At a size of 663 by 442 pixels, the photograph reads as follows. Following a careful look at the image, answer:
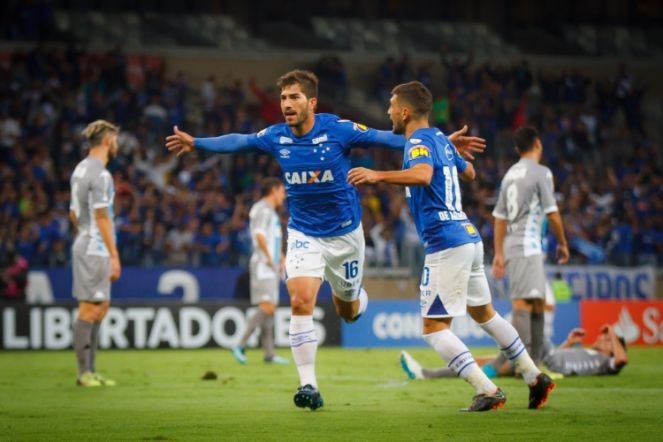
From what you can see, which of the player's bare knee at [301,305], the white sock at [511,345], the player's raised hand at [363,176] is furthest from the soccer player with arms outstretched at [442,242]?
the player's bare knee at [301,305]

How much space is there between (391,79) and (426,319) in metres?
26.8

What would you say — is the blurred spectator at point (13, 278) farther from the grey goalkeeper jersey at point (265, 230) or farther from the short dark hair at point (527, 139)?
the short dark hair at point (527, 139)

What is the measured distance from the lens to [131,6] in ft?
122

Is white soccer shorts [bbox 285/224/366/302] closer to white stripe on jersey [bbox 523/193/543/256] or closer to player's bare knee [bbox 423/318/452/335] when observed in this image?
player's bare knee [bbox 423/318/452/335]

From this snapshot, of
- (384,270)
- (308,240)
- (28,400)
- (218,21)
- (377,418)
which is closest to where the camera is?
(377,418)

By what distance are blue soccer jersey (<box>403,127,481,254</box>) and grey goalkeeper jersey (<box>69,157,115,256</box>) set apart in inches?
174

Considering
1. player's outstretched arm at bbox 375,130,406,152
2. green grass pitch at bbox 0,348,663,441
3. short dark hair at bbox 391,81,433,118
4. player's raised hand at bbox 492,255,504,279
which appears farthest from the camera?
player's raised hand at bbox 492,255,504,279

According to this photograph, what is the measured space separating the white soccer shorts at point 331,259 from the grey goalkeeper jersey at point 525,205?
112 inches

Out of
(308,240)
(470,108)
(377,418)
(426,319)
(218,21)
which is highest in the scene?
(218,21)

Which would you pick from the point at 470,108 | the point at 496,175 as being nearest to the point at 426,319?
the point at 496,175

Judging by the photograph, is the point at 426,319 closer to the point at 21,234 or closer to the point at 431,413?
the point at 431,413

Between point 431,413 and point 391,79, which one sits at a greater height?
point 391,79

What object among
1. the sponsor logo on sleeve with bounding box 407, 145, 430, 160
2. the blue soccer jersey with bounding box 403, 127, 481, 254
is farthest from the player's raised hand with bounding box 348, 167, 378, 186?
the blue soccer jersey with bounding box 403, 127, 481, 254

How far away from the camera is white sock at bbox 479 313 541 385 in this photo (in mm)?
9703
